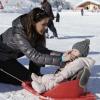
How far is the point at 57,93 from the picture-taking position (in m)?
4.41

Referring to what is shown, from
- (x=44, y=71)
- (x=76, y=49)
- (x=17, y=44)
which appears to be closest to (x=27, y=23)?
(x=17, y=44)

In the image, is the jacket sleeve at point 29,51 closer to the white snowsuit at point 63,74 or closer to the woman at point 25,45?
the woman at point 25,45

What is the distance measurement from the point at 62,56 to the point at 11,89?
919 mm

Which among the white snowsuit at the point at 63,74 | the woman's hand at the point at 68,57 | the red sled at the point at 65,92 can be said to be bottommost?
the red sled at the point at 65,92

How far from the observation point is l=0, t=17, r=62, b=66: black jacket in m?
4.62

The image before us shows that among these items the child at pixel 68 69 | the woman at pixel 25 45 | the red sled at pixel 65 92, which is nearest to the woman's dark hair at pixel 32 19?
the woman at pixel 25 45

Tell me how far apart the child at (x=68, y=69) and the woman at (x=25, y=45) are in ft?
0.26

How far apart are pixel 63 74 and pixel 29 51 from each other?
497 millimetres

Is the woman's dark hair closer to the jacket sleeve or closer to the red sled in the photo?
the jacket sleeve

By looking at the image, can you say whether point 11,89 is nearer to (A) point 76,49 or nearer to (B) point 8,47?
(B) point 8,47

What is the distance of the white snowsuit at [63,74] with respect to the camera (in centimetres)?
440

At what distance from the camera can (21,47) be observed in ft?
15.5

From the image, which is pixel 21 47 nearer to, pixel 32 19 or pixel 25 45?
pixel 25 45

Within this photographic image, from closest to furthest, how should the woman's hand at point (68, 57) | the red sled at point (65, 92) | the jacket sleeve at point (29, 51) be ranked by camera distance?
the red sled at point (65, 92) → the woman's hand at point (68, 57) → the jacket sleeve at point (29, 51)
